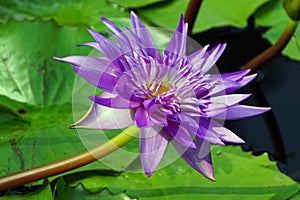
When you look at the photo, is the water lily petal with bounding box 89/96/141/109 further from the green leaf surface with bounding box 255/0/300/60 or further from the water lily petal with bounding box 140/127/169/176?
the green leaf surface with bounding box 255/0/300/60

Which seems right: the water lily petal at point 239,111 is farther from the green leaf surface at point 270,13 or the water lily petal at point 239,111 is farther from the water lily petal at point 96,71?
the green leaf surface at point 270,13

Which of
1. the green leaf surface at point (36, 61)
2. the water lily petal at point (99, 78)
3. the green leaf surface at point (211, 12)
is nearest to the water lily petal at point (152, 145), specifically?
the water lily petal at point (99, 78)

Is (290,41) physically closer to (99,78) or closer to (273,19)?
(273,19)

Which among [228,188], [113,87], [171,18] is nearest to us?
[113,87]

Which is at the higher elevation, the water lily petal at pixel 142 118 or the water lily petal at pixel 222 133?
the water lily petal at pixel 142 118

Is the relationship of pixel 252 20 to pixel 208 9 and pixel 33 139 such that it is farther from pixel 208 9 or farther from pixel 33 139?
pixel 33 139

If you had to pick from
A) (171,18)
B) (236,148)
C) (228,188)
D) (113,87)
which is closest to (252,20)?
(171,18)
